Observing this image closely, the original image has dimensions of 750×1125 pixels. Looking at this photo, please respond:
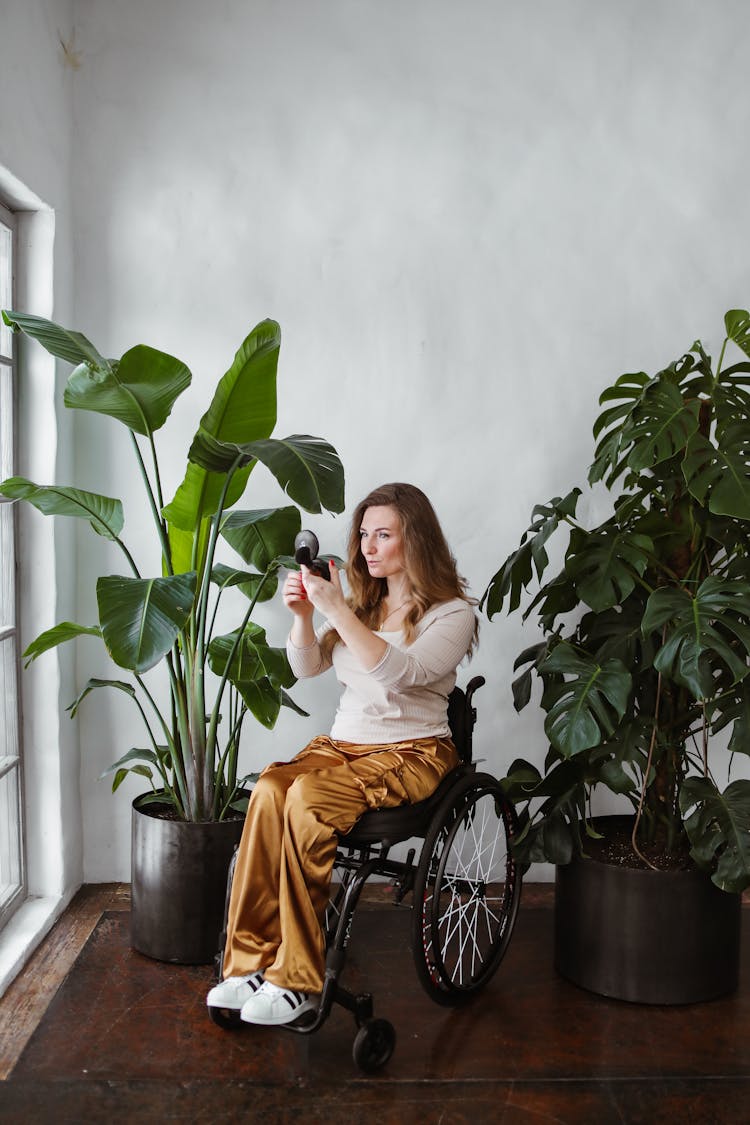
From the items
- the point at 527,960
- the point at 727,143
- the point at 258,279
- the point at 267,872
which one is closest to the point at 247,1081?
the point at 267,872

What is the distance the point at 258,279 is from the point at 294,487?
1.18 meters

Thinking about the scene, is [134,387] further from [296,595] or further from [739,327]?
[739,327]

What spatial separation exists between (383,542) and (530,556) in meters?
0.36

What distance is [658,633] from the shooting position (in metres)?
2.32

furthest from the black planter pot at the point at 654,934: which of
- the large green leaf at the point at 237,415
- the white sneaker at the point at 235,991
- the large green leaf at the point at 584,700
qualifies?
the large green leaf at the point at 237,415

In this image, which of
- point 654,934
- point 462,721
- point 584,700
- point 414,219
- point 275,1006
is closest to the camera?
point 275,1006

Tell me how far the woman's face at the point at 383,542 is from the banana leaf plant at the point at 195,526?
0.23 metres

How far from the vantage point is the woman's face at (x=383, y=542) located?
2395 mm

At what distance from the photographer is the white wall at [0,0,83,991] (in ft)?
8.70

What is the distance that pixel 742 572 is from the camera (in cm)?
219

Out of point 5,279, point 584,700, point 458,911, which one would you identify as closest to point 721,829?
point 584,700

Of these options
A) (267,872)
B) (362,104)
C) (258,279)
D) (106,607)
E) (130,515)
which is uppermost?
(362,104)

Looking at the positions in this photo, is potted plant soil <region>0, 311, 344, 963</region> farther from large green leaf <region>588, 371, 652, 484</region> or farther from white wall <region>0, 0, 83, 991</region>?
large green leaf <region>588, 371, 652, 484</region>

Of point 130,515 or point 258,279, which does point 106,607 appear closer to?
point 130,515
